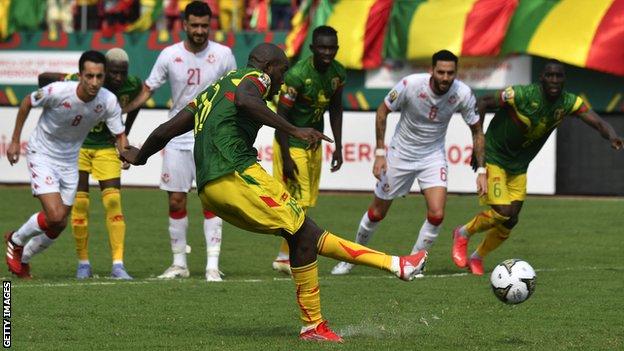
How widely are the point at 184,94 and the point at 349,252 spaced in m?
4.95

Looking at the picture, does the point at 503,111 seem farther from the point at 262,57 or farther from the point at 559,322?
the point at 262,57

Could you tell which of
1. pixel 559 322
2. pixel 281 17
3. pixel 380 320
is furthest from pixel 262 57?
pixel 281 17

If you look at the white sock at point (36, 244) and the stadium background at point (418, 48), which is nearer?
the white sock at point (36, 244)

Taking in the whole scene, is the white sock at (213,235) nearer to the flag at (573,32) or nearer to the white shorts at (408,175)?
the white shorts at (408,175)

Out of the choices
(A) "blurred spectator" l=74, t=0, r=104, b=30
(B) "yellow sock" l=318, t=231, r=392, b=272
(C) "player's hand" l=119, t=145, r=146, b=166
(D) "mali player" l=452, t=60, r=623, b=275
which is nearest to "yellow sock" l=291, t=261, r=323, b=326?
(B) "yellow sock" l=318, t=231, r=392, b=272

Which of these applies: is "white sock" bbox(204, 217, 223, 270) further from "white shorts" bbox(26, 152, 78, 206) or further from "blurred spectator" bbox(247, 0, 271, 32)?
"blurred spectator" bbox(247, 0, 271, 32)

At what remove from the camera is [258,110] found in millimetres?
9547

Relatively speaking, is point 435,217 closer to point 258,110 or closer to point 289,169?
point 289,169

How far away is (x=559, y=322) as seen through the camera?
1091 cm

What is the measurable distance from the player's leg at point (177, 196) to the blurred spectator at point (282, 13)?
1249 cm

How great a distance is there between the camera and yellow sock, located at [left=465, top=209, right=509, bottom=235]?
14812mm

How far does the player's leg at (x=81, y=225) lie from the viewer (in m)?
14.5

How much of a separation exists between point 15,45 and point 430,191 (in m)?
15.3

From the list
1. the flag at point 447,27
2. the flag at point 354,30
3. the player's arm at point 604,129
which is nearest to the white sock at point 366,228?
the player's arm at point 604,129
